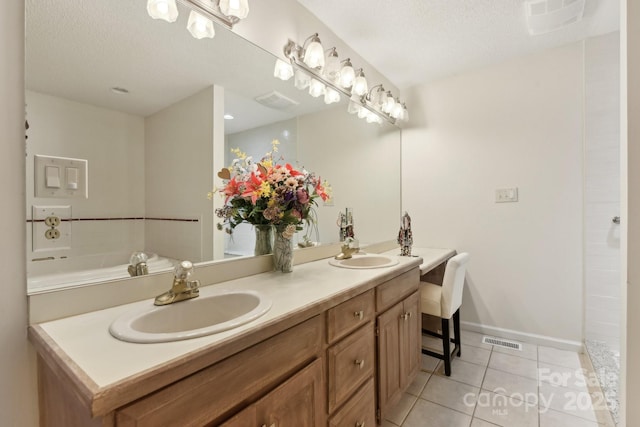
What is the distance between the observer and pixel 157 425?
1.88ft

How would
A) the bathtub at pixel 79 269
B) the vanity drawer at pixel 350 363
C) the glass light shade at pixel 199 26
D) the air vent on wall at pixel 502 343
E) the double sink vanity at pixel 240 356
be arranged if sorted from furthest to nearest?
1. the air vent on wall at pixel 502 343
2. the glass light shade at pixel 199 26
3. the vanity drawer at pixel 350 363
4. the bathtub at pixel 79 269
5. the double sink vanity at pixel 240 356

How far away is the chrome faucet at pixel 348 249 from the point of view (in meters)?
1.80

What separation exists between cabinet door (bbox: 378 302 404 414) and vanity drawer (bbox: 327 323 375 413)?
0.24ft

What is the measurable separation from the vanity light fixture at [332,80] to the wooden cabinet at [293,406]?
144cm

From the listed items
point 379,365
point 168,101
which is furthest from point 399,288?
point 168,101

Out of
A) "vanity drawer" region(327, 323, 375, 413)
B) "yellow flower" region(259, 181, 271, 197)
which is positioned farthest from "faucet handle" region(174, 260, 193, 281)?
"vanity drawer" region(327, 323, 375, 413)

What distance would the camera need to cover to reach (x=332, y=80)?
1904mm

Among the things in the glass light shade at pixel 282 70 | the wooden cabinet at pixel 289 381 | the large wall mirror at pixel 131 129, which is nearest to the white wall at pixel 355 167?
the glass light shade at pixel 282 70

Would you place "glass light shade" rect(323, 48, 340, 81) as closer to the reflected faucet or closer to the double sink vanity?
the double sink vanity

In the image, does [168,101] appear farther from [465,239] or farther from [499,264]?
[499,264]

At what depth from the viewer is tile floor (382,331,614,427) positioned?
1.49m

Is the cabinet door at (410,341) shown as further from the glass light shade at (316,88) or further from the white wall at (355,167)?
the glass light shade at (316,88)

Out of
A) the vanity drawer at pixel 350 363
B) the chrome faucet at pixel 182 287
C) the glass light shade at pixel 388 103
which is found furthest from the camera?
the glass light shade at pixel 388 103
